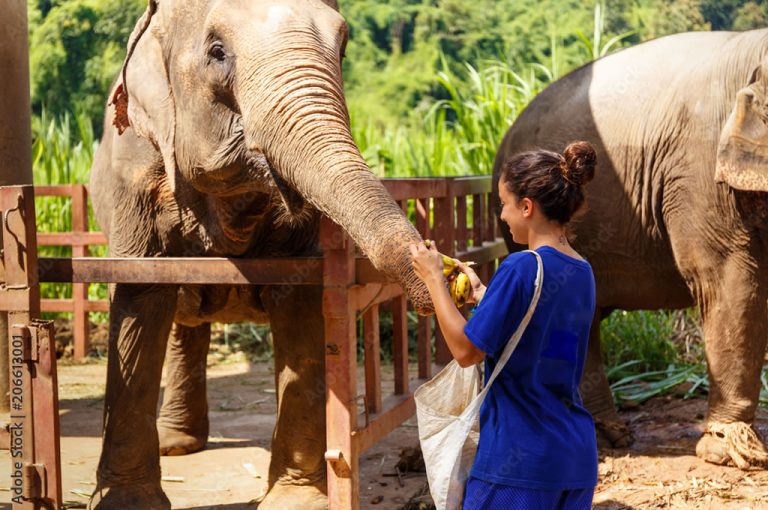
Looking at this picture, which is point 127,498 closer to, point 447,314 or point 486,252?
point 447,314

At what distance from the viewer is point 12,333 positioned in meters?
3.31

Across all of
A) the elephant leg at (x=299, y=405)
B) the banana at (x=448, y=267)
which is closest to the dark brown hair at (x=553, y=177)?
the banana at (x=448, y=267)

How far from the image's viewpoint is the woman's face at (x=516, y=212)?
2436mm

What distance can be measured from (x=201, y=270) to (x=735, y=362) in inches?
92.6

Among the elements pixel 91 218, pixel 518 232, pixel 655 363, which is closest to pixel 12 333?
pixel 518 232

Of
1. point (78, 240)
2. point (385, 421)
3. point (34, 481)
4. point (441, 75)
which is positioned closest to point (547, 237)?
point (385, 421)

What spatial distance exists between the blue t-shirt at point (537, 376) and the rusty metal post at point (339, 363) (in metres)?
0.92

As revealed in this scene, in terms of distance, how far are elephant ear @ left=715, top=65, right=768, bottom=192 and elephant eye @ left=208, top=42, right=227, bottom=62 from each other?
212 centimetres

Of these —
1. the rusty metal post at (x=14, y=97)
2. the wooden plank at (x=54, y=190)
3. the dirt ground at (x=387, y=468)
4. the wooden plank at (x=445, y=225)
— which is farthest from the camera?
the wooden plank at (x=54, y=190)

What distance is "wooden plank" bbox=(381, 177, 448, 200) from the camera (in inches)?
146

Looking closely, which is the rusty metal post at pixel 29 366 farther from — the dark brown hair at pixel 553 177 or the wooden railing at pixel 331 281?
the dark brown hair at pixel 553 177

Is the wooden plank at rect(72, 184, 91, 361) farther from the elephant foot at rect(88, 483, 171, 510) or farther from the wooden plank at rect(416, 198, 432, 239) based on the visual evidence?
the elephant foot at rect(88, 483, 171, 510)

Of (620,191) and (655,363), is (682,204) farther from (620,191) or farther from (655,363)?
(655,363)

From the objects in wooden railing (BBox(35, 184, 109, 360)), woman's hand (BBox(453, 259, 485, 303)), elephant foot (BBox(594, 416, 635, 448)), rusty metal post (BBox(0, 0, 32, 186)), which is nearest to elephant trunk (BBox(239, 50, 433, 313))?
woman's hand (BBox(453, 259, 485, 303))
